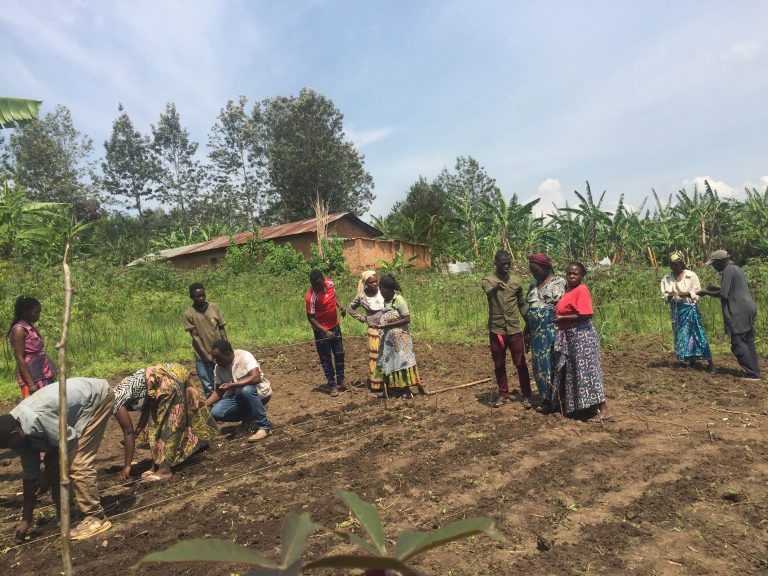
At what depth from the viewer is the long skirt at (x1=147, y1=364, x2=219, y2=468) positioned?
4703mm

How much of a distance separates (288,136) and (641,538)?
3112 centimetres

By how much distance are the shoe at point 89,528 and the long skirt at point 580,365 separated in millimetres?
3842

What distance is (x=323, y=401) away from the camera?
6891 mm

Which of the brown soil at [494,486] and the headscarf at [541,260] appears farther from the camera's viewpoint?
the headscarf at [541,260]

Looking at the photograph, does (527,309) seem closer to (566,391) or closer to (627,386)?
(566,391)

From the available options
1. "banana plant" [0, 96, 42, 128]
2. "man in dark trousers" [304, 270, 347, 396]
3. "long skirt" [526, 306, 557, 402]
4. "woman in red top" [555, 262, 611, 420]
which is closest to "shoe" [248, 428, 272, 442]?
"man in dark trousers" [304, 270, 347, 396]

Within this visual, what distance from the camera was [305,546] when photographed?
581 mm

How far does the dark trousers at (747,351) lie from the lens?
20.9 feet

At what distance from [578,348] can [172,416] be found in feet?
11.7

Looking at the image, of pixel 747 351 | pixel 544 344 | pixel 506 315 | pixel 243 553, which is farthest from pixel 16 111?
pixel 747 351

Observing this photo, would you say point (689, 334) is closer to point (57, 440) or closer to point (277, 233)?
point (57, 440)

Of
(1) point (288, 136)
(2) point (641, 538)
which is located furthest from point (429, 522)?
(1) point (288, 136)

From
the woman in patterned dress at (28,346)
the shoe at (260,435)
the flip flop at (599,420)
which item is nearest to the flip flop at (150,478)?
the shoe at (260,435)

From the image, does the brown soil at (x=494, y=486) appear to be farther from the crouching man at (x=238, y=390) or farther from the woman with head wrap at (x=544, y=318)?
the woman with head wrap at (x=544, y=318)
